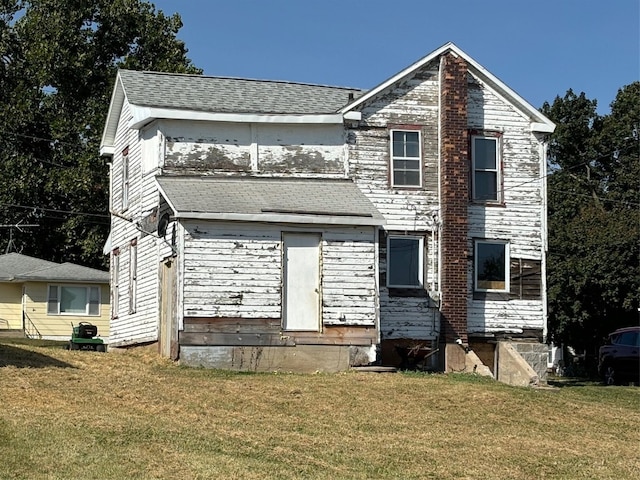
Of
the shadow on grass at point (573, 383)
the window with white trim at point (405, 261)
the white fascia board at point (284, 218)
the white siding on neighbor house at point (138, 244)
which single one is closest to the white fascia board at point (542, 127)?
the window with white trim at point (405, 261)

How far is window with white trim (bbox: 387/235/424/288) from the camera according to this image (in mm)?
27141

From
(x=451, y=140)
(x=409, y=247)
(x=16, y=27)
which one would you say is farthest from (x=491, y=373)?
(x=16, y=27)

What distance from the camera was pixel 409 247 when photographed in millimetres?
27391

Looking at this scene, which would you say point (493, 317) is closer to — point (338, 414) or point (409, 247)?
point (409, 247)

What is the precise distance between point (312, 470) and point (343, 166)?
14.0 m

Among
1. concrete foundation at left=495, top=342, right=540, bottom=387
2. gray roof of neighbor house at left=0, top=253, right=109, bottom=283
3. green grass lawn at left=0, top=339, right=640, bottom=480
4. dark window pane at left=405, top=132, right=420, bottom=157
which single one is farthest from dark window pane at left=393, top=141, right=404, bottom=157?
gray roof of neighbor house at left=0, top=253, right=109, bottom=283

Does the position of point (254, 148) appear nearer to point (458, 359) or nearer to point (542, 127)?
point (458, 359)

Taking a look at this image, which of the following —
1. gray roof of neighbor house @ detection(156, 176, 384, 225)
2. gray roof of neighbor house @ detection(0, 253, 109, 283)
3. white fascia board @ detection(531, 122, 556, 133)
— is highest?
white fascia board @ detection(531, 122, 556, 133)

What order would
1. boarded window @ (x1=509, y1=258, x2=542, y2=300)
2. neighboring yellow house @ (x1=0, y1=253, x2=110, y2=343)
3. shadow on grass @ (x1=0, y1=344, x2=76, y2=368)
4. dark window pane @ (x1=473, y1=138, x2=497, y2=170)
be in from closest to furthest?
shadow on grass @ (x1=0, y1=344, x2=76, y2=368) < boarded window @ (x1=509, y1=258, x2=542, y2=300) < dark window pane @ (x1=473, y1=138, x2=497, y2=170) < neighboring yellow house @ (x1=0, y1=253, x2=110, y2=343)

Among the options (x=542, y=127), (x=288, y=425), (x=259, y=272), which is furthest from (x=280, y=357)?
(x=542, y=127)

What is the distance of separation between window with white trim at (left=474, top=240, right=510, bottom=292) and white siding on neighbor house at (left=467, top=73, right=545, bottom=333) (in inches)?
6.8

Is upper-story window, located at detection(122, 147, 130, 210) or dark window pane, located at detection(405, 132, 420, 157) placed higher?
dark window pane, located at detection(405, 132, 420, 157)

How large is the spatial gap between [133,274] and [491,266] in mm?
9192

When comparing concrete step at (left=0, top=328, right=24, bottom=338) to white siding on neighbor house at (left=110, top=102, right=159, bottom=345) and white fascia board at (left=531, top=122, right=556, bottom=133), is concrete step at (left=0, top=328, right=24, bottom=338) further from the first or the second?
white fascia board at (left=531, top=122, right=556, bottom=133)
